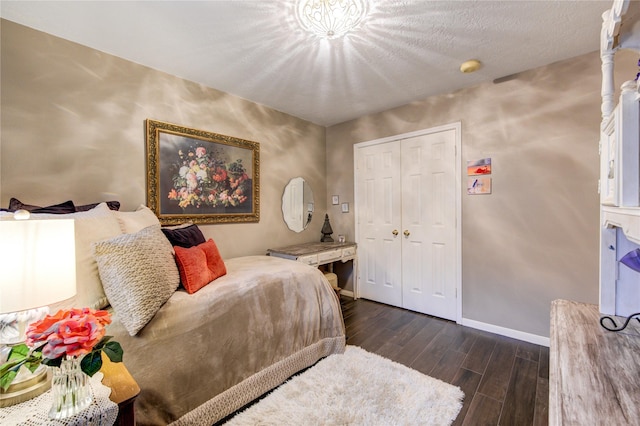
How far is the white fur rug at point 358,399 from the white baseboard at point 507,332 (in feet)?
3.68

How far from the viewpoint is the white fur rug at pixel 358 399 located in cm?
154

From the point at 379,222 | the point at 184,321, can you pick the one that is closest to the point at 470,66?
the point at 379,222

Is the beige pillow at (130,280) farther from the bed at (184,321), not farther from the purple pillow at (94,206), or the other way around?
the purple pillow at (94,206)

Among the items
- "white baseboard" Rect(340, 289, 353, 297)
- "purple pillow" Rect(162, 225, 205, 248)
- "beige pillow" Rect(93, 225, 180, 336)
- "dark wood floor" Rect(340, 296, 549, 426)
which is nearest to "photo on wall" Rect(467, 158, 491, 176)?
"dark wood floor" Rect(340, 296, 549, 426)

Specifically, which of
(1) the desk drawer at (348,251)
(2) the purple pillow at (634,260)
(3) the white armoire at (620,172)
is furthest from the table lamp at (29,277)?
(1) the desk drawer at (348,251)

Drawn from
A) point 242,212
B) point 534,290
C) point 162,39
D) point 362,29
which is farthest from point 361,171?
point 162,39

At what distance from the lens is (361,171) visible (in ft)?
11.9

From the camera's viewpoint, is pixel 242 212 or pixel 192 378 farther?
pixel 242 212

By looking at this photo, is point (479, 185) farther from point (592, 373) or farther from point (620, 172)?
point (592, 373)

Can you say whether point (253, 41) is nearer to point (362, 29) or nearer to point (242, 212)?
point (362, 29)

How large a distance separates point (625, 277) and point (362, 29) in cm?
200

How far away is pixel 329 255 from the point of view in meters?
3.23

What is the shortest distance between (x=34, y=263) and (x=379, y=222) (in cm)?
309

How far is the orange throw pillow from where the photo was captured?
5.46 ft
